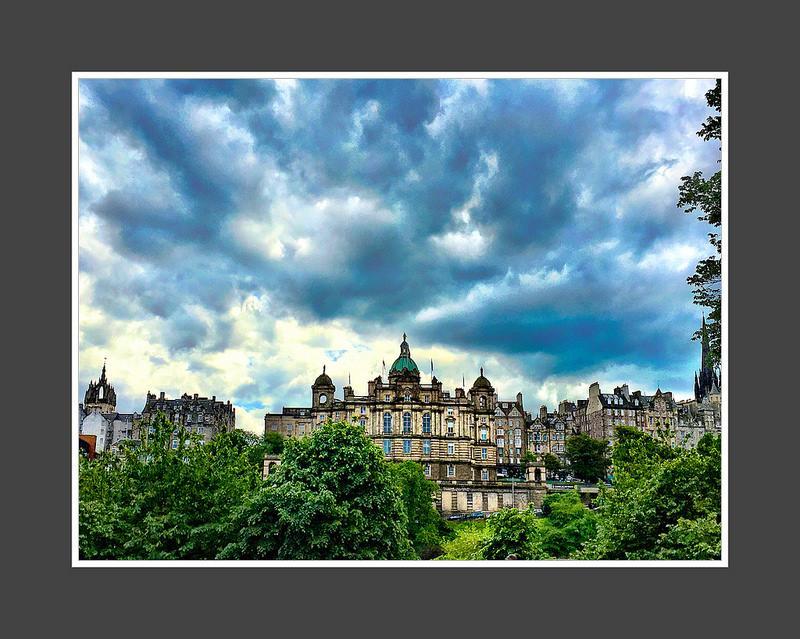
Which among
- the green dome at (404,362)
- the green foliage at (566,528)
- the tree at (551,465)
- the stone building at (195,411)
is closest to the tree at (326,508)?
the stone building at (195,411)

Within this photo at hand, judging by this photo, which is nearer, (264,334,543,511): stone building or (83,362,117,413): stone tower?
(83,362,117,413): stone tower

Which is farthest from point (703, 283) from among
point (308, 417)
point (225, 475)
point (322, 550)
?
point (308, 417)

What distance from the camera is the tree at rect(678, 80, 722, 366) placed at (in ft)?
40.9

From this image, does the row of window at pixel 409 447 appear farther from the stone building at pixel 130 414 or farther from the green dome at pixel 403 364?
the stone building at pixel 130 414

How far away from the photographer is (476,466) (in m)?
25.0

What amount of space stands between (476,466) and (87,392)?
49.4ft

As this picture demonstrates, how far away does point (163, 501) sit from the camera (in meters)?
12.8

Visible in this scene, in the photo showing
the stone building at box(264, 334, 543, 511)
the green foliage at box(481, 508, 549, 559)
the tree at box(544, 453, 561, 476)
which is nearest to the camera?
the green foliage at box(481, 508, 549, 559)

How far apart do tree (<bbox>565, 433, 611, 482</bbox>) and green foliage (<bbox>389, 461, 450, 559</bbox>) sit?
14.7 meters

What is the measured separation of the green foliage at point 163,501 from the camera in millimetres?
11945

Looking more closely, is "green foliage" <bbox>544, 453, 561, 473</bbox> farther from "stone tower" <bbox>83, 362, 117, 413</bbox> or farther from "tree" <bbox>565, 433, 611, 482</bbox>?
"stone tower" <bbox>83, 362, 117, 413</bbox>

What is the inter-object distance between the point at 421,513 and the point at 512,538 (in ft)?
22.8

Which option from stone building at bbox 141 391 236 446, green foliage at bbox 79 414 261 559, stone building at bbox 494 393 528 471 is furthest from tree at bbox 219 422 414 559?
stone building at bbox 494 393 528 471

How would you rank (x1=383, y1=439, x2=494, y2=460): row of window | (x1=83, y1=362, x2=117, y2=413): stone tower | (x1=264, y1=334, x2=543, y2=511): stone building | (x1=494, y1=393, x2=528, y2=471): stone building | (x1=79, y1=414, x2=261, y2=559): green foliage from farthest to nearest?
(x1=494, y1=393, x2=528, y2=471): stone building
(x1=383, y1=439, x2=494, y2=460): row of window
(x1=264, y1=334, x2=543, y2=511): stone building
(x1=83, y1=362, x2=117, y2=413): stone tower
(x1=79, y1=414, x2=261, y2=559): green foliage
